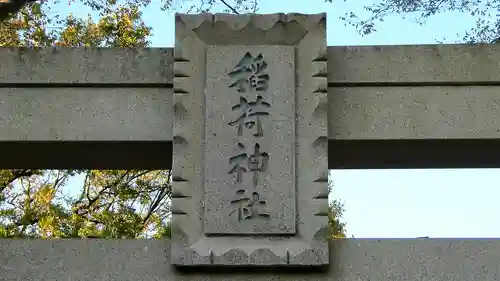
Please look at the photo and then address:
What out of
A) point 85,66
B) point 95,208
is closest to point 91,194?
point 95,208

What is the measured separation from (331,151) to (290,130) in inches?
15.8

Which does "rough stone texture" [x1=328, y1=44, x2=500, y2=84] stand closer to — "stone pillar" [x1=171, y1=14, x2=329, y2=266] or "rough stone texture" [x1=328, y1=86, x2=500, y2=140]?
"rough stone texture" [x1=328, y1=86, x2=500, y2=140]

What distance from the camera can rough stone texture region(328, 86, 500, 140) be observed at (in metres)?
4.10

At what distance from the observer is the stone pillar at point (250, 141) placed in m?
3.87

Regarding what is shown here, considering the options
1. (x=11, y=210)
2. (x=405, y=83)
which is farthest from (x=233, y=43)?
(x=11, y=210)

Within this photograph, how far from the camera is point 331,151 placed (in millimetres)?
4320

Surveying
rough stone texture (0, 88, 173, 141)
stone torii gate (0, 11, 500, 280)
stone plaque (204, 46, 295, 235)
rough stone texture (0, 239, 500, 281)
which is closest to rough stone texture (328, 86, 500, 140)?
stone torii gate (0, 11, 500, 280)

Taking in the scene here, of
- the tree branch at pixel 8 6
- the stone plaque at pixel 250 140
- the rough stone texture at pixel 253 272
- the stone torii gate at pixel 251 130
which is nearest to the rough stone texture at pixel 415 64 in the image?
the stone torii gate at pixel 251 130

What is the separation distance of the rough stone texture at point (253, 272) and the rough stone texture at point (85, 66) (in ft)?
2.88

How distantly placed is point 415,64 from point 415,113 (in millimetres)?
283

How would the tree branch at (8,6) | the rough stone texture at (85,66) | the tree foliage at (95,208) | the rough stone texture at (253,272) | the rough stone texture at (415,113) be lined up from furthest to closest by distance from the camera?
the tree foliage at (95,208)
the tree branch at (8,6)
the rough stone texture at (85,66)
the rough stone texture at (415,113)
the rough stone texture at (253,272)

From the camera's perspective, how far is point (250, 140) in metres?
4.00

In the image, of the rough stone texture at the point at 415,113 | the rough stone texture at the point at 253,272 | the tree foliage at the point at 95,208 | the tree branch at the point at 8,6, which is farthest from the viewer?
the tree foliage at the point at 95,208

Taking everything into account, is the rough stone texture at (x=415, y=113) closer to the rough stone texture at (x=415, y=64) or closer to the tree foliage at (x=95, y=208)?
the rough stone texture at (x=415, y=64)
